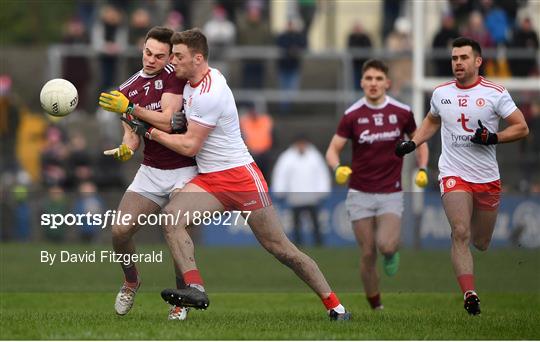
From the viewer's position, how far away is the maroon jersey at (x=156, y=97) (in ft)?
37.4

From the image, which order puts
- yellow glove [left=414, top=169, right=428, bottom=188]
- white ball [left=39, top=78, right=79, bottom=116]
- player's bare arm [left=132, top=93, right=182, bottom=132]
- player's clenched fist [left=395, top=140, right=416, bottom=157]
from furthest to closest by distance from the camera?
yellow glove [left=414, top=169, right=428, bottom=188] < player's clenched fist [left=395, top=140, right=416, bottom=157] < white ball [left=39, top=78, right=79, bottom=116] < player's bare arm [left=132, top=93, right=182, bottom=132]

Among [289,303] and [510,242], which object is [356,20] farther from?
[289,303]

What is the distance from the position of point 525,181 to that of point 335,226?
378 centimetres

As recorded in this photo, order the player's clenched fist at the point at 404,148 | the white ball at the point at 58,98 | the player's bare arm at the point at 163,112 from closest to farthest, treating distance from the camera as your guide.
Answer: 1. the player's bare arm at the point at 163,112
2. the white ball at the point at 58,98
3. the player's clenched fist at the point at 404,148

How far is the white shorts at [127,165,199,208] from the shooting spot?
1145 cm

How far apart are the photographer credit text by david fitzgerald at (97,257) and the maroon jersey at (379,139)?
8.15 ft

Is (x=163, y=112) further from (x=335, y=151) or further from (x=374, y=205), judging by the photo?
(x=374, y=205)

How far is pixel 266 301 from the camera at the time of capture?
14.5 metres

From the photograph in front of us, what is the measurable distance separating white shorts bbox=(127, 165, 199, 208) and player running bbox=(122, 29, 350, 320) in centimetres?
30

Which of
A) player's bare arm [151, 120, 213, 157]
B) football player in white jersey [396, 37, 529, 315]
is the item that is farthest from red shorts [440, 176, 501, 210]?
player's bare arm [151, 120, 213, 157]

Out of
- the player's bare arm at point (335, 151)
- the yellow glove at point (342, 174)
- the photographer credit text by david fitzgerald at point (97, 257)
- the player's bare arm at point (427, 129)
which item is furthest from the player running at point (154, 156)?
the player's bare arm at point (427, 129)

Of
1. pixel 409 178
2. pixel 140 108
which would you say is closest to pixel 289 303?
pixel 140 108

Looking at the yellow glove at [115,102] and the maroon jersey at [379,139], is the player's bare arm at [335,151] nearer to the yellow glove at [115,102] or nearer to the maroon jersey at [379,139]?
the maroon jersey at [379,139]

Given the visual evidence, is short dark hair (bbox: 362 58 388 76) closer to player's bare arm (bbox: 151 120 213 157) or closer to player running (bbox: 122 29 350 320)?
player running (bbox: 122 29 350 320)
